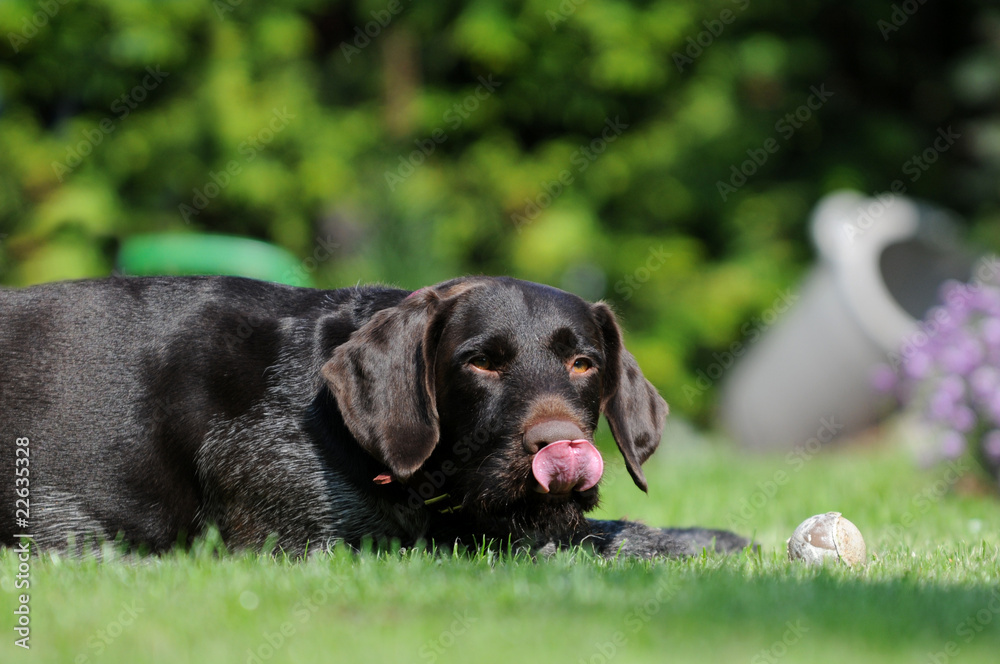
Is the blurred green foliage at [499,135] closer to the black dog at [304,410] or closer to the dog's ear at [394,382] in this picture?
the black dog at [304,410]

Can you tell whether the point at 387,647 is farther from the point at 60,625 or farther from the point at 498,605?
the point at 60,625

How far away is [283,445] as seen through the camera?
4.02 m

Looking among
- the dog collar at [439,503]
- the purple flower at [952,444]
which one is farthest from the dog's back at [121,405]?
the purple flower at [952,444]

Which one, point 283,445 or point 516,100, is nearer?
point 283,445

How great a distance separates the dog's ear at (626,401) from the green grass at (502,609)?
0.53 metres

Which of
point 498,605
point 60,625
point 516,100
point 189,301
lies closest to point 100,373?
point 189,301

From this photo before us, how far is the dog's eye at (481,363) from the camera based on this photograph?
3.83 meters

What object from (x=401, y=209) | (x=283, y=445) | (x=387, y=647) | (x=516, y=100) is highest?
(x=516, y=100)

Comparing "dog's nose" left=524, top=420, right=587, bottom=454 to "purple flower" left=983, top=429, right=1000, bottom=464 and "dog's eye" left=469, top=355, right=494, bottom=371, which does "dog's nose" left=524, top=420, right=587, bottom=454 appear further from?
"purple flower" left=983, top=429, right=1000, bottom=464

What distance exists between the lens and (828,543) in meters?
3.94

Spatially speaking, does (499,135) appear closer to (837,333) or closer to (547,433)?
(837,333)

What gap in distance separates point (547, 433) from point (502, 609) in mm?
845

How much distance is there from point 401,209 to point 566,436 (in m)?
7.08

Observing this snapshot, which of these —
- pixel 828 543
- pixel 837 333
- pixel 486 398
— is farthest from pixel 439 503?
pixel 837 333
